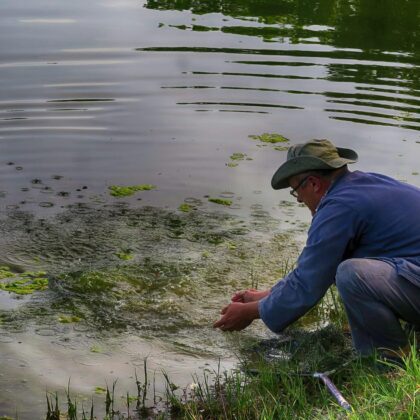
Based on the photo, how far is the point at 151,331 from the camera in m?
7.09

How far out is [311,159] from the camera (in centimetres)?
584

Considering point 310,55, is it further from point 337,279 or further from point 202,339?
point 337,279

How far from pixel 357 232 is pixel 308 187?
448 mm

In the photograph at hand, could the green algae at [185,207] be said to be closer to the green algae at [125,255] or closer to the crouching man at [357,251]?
the green algae at [125,255]

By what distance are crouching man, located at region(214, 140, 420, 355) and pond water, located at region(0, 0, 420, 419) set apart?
1.22 metres

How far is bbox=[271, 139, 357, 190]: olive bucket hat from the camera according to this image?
19.1 feet

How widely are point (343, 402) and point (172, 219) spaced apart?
15.7 ft

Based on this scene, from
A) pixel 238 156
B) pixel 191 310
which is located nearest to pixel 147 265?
pixel 191 310

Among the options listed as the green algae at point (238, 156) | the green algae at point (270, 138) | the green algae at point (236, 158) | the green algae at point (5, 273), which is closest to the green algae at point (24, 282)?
the green algae at point (5, 273)

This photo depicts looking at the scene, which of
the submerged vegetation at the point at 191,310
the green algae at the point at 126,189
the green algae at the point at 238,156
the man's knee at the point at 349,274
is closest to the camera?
the submerged vegetation at the point at 191,310

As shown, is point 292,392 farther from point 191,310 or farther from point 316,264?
point 191,310

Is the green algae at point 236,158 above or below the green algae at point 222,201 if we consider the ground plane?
above

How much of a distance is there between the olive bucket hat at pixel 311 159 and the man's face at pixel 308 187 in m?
0.05

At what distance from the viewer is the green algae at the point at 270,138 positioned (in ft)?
38.4
